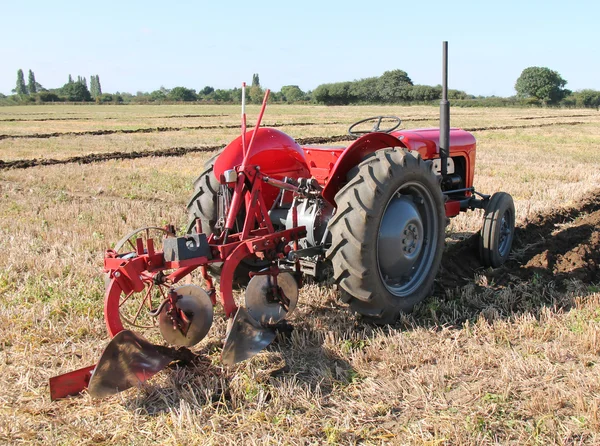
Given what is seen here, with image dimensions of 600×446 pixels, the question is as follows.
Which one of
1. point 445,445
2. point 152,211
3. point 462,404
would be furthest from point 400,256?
Result: point 152,211

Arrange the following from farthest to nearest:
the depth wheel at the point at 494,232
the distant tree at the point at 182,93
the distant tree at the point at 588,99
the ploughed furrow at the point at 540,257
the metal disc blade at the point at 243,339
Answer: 1. the distant tree at the point at 182,93
2. the distant tree at the point at 588,99
3. the depth wheel at the point at 494,232
4. the ploughed furrow at the point at 540,257
5. the metal disc blade at the point at 243,339

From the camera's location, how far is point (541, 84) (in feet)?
251

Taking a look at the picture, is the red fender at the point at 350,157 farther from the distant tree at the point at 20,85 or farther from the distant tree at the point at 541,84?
the distant tree at the point at 20,85

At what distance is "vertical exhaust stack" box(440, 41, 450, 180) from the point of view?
491 centimetres

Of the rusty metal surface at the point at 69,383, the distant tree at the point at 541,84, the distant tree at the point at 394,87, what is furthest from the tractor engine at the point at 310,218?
the distant tree at the point at 541,84

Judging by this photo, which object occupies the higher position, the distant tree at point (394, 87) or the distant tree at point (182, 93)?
the distant tree at point (182, 93)

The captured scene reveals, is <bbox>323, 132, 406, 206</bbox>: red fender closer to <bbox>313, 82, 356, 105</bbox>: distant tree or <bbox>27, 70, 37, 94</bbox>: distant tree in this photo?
<bbox>313, 82, 356, 105</bbox>: distant tree

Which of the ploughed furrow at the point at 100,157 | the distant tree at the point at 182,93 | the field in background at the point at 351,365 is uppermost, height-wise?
the distant tree at the point at 182,93

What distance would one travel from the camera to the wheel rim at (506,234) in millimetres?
Answer: 5492

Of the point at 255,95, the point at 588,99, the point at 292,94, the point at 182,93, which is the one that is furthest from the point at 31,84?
the point at 588,99

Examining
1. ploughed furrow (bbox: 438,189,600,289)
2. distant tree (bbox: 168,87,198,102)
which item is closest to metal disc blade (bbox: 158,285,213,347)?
ploughed furrow (bbox: 438,189,600,289)

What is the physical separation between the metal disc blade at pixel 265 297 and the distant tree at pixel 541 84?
78903mm

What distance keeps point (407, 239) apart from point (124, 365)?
2.04 metres

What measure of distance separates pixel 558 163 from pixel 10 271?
35.9 ft
